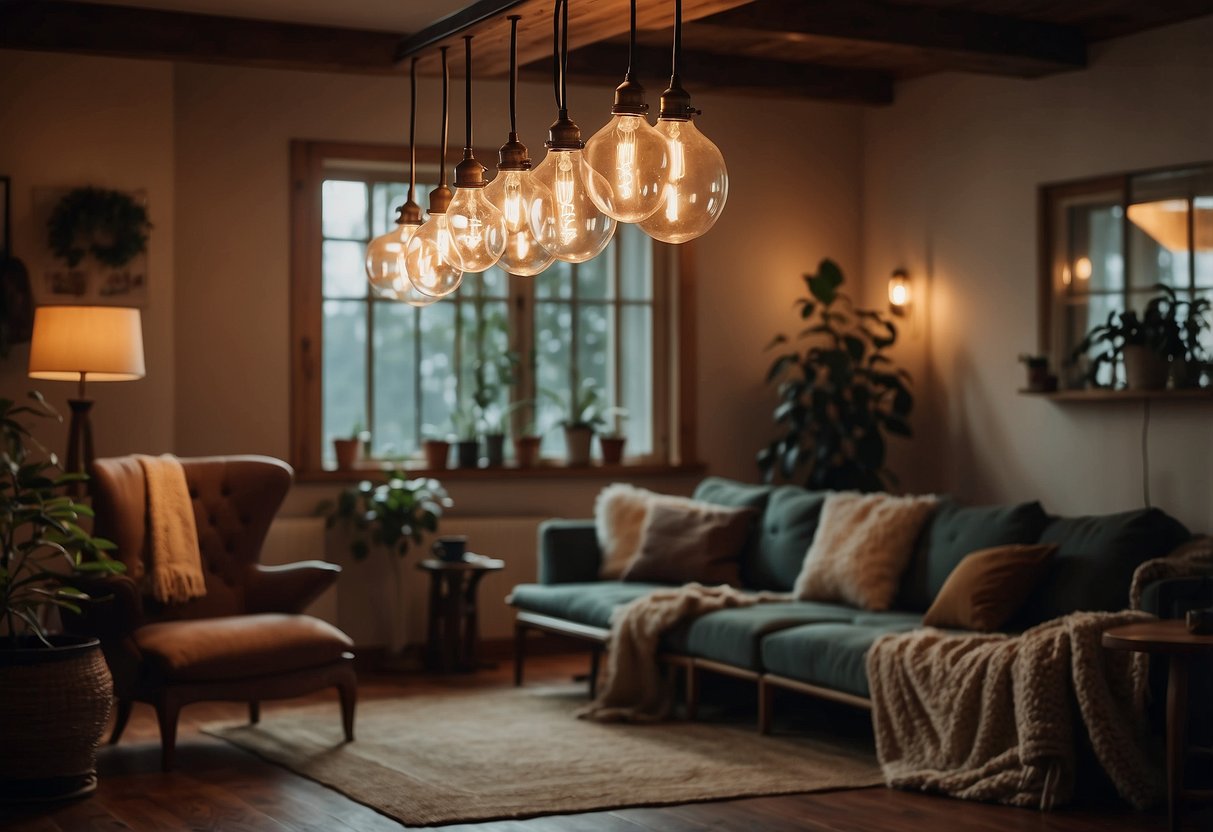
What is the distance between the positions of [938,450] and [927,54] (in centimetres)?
229

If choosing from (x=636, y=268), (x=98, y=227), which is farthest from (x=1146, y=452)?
(x=98, y=227)

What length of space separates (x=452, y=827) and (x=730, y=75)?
4240 millimetres

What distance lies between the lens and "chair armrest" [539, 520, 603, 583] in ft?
22.6

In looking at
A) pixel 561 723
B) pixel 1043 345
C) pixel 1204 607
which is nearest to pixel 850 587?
pixel 561 723

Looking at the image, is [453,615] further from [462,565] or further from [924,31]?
[924,31]

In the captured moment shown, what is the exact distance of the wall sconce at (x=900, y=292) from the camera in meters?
8.26

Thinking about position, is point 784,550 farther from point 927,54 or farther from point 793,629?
point 927,54

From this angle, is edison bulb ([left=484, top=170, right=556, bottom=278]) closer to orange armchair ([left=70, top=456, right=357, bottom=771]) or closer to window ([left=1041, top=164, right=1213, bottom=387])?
orange armchair ([left=70, top=456, right=357, bottom=771])

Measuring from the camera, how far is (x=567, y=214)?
3203 millimetres

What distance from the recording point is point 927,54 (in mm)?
6656

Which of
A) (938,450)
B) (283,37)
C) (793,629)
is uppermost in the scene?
(283,37)

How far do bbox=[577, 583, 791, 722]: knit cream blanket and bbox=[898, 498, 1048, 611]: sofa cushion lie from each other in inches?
24.5

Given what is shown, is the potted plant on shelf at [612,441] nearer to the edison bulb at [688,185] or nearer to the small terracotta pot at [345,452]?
the small terracotta pot at [345,452]

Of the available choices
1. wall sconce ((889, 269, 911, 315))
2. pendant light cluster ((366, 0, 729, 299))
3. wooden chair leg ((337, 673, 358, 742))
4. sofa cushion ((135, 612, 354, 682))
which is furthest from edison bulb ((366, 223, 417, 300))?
wall sconce ((889, 269, 911, 315))
